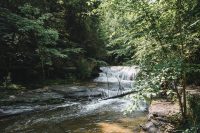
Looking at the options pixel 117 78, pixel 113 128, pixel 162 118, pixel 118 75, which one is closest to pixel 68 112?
pixel 113 128

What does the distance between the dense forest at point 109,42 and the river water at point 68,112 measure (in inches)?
44.0

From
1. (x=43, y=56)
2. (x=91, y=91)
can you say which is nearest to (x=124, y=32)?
(x=91, y=91)

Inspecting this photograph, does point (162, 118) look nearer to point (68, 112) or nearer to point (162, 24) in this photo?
point (162, 24)

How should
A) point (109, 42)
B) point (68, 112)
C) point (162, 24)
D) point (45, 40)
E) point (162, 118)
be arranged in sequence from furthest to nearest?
point (45, 40) < point (109, 42) < point (68, 112) < point (162, 118) < point (162, 24)

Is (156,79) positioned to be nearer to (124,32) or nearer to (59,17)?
(124,32)

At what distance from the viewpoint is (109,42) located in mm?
13516

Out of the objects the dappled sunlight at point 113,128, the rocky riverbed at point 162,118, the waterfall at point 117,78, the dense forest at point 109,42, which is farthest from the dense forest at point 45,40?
the rocky riverbed at point 162,118

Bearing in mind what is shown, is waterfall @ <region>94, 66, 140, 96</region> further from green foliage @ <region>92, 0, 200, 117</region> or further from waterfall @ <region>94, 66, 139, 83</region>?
green foliage @ <region>92, 0, 200, 117</region>

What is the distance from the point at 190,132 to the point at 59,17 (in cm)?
1671

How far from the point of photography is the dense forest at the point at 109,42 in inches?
228

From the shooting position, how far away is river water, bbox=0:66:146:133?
908 cm

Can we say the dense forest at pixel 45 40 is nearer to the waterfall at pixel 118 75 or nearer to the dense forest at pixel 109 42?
the dense forest at pixel 109 42

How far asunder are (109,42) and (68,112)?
12.4ft

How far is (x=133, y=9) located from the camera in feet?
19.2
